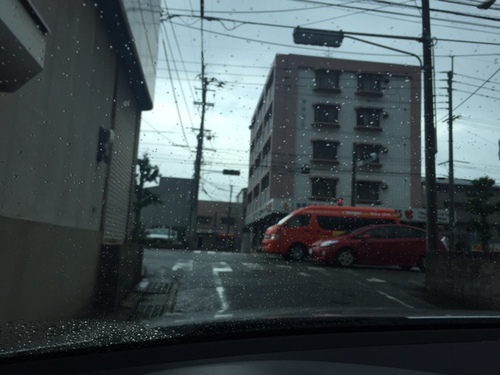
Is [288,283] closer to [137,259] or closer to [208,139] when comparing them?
[137,259]

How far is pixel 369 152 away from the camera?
21766 mm

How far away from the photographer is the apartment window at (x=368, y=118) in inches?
798

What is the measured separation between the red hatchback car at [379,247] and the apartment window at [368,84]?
26.5 feet

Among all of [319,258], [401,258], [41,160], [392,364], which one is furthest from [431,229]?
[392,364]

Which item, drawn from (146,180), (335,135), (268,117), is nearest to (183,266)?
(146,180)

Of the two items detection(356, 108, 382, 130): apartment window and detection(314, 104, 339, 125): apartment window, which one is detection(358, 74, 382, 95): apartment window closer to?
detection(356, 108, 382, 130): apartment window

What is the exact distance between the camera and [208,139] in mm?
13141

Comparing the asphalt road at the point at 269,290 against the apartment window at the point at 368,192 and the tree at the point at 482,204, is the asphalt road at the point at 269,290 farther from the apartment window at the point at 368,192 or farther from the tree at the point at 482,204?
the apartment window at the point at 368,192

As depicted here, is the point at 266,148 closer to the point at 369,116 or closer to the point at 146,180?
the point at 369,116

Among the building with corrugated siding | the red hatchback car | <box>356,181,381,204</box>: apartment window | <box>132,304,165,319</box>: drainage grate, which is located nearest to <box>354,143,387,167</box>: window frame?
<box>356,181,381,204</box>: apartment window

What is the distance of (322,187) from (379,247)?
448 inches

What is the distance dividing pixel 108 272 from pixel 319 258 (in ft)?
27.5

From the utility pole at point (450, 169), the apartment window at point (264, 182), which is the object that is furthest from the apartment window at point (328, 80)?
the utility pole at point (450, 169)

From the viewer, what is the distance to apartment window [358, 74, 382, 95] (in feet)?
65.6
